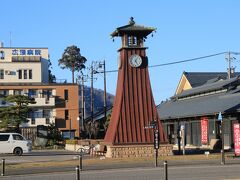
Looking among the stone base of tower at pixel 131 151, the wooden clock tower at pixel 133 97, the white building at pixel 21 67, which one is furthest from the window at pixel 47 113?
the stone base of tower at pixel 131 151

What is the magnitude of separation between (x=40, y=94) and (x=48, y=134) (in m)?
9.30

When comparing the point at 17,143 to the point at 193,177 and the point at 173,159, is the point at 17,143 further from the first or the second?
the point at 193,177

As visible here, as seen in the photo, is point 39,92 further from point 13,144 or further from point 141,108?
point 141,108

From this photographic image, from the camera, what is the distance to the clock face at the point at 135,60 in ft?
113

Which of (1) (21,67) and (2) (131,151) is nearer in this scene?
(2) (131,151)

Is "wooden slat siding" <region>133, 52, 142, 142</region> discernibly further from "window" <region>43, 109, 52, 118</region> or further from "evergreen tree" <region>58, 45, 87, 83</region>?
"evergreen tree" <region>58, 45, 87, 83</region>

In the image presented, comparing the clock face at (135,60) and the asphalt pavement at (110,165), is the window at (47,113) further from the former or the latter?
the asphalt pavement at (110,165)

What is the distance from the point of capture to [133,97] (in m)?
34.2

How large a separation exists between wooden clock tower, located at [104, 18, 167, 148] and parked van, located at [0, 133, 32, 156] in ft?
37.1

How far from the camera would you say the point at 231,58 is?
224 ft

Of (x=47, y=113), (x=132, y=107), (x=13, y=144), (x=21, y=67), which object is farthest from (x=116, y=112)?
(x=21, y=67)

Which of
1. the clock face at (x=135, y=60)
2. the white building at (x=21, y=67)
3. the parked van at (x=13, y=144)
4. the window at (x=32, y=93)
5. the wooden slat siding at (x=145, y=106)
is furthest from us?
the white building at (x=21, y=67)

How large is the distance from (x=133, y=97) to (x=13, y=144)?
14.0 m

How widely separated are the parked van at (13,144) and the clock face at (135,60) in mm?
14206
